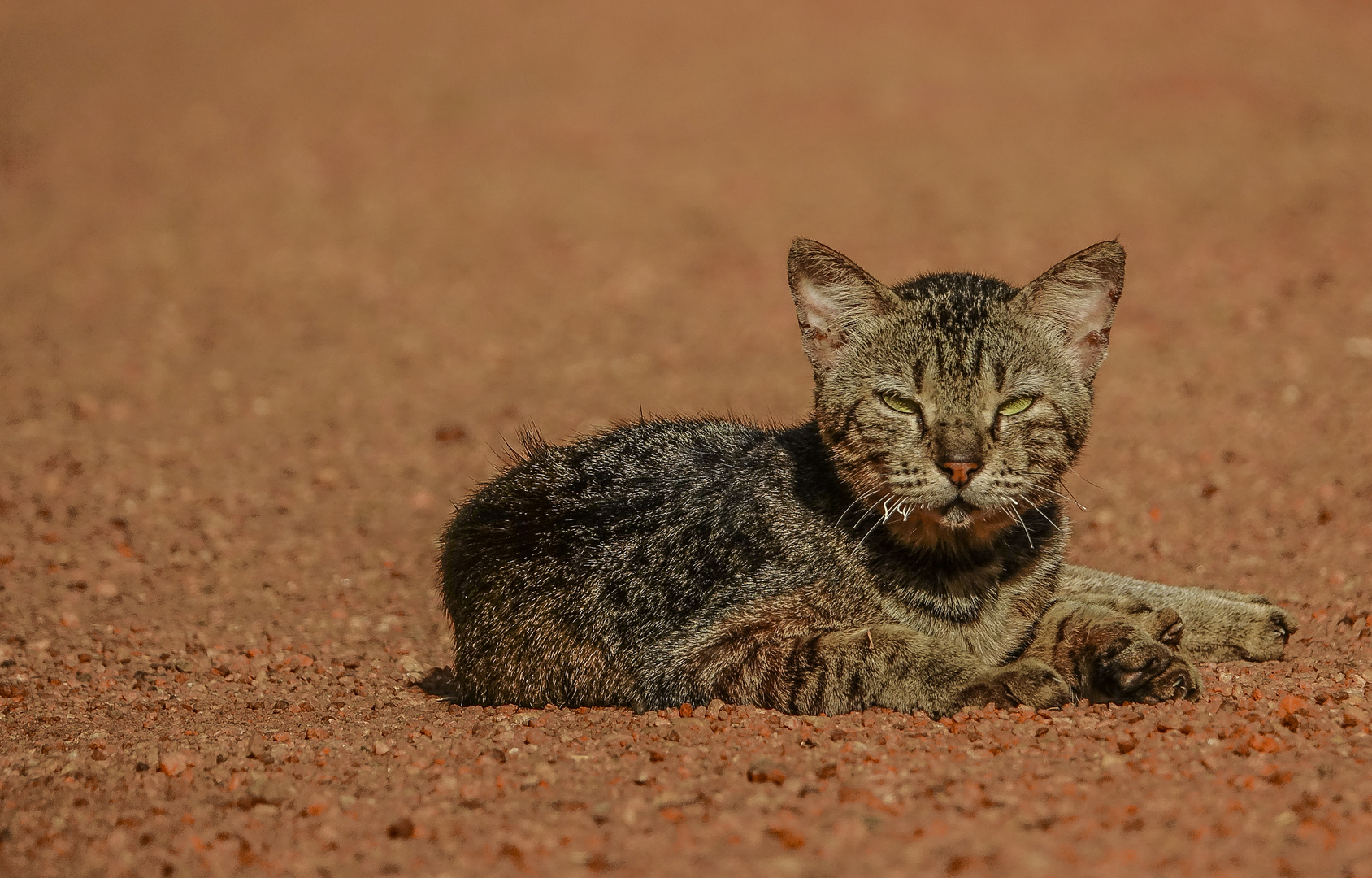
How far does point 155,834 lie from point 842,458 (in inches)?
115

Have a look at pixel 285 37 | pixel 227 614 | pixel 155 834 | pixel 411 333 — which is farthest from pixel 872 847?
pixel 285 37

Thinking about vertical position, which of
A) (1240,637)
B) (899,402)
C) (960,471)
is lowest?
(1240,637)

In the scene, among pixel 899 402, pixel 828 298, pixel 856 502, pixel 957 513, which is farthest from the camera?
pixel 828 298

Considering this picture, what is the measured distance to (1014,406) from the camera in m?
5.20

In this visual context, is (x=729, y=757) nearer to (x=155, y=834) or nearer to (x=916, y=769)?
(x=916, y=769)

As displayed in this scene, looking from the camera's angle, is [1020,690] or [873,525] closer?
[1020,690]

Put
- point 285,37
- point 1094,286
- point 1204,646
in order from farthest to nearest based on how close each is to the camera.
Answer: point 285,37
point 1204,646
point 1094,286

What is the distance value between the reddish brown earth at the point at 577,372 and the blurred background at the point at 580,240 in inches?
2.6

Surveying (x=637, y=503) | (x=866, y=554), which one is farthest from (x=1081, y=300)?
(x=637, y=503)

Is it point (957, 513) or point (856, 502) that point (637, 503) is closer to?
point (856, 502)

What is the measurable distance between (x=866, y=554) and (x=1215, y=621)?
179 centimetres

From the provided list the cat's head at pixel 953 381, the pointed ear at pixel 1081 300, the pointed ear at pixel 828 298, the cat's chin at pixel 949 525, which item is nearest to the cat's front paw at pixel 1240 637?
the cat's head at pixel 953 381

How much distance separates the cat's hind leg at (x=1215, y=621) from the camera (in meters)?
5.92

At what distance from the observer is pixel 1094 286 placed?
17.7 ft
